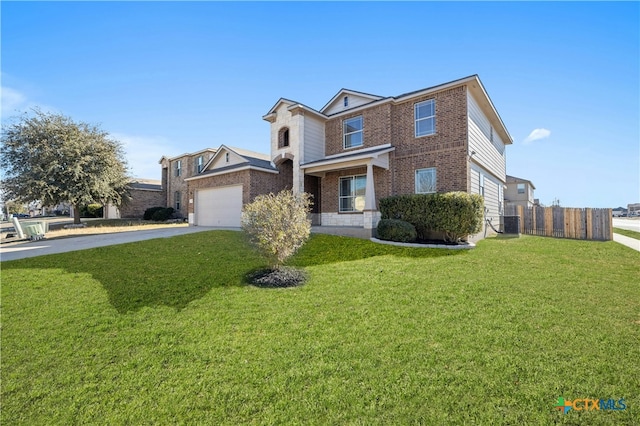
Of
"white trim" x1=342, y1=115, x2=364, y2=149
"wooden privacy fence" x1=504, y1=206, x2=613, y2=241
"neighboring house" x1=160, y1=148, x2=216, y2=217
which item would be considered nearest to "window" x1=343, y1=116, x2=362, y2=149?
"white trim" x1=342, y1=115, x2=364, y2=149

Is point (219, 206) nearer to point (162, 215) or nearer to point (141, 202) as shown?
point (162, 215)

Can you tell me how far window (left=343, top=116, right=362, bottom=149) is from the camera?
1516cm

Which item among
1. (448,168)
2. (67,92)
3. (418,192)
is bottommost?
(418,192)

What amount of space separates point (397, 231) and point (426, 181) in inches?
139

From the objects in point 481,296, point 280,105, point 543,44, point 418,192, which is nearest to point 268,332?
point 481,296

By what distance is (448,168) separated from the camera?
12.2m

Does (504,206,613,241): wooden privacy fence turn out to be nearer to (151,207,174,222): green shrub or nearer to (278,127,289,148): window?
(278,127,289,148): window

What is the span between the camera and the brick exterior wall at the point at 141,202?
2958 centimetres

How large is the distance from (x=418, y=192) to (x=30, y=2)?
1416 centimetres

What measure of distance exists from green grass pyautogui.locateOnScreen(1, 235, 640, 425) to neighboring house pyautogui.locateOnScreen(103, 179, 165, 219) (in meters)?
26.0

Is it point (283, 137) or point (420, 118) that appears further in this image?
point (283, 137)

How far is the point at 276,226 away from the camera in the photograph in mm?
6324

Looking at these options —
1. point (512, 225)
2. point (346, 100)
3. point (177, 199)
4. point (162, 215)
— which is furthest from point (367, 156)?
point (177, 199)

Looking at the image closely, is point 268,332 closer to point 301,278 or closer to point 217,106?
point 301,278
